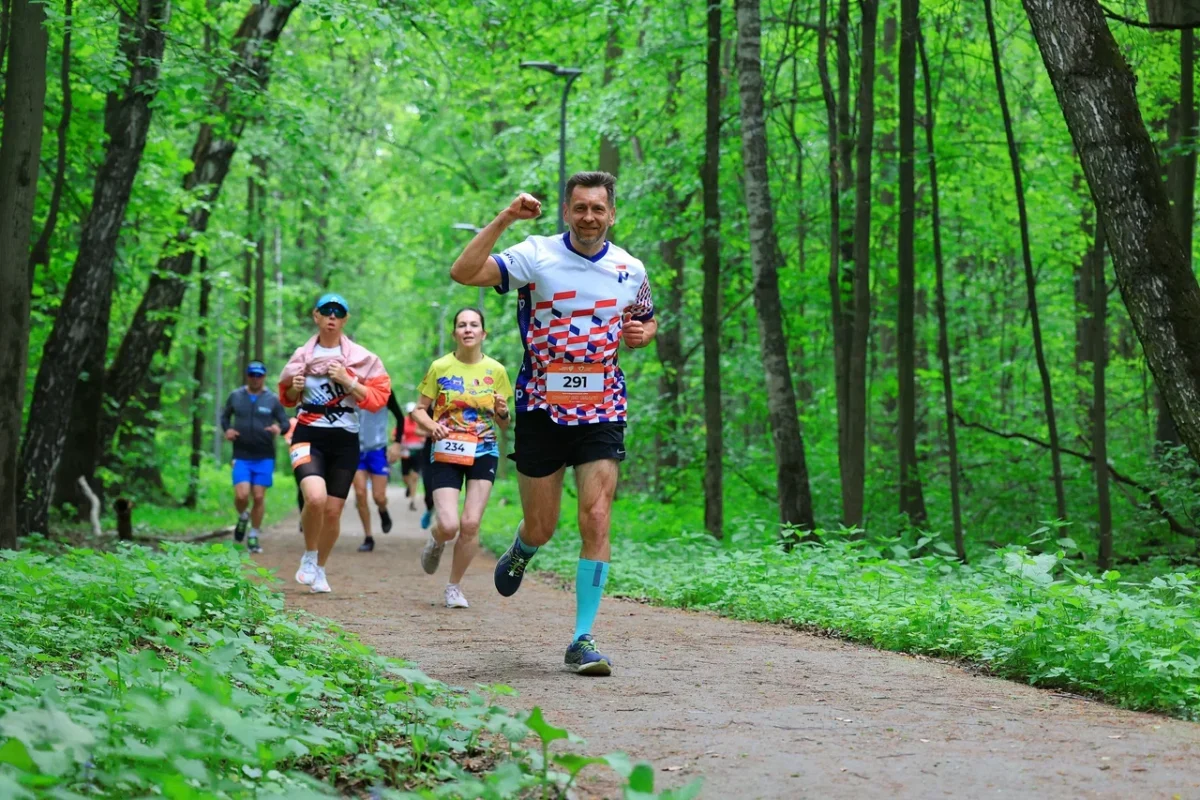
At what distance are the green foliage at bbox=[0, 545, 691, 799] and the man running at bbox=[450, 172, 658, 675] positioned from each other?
1265mm

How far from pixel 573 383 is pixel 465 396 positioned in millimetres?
3575

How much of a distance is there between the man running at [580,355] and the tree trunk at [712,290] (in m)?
9.01

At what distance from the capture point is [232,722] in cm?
315

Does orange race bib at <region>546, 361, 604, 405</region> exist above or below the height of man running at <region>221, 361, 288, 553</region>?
above

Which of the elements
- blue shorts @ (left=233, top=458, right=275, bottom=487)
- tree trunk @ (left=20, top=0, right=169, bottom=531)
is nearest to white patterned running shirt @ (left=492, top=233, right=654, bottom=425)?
tree trunk @ (left=20, top=0, right=169, bottom=531)

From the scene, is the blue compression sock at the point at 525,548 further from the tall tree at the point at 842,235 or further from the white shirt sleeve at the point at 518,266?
the tall tree at the point at 842,235

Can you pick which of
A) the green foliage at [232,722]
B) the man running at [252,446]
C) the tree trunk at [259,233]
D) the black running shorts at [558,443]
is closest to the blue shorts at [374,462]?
the man running at [252,446]

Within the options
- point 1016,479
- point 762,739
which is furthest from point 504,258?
point 1016,479

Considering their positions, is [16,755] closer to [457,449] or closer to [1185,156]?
[457,449]

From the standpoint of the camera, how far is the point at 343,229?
2223cm

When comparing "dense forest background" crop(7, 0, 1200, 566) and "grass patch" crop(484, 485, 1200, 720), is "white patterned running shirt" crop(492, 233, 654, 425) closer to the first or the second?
"grass patch" crop(484, 485, 1200, 720)

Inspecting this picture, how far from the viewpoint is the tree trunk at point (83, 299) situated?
13.6 m

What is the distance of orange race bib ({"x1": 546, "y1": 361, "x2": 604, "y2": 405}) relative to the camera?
248 inches

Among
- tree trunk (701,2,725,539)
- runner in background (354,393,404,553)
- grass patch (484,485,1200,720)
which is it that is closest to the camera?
grass patch (484,485,1200,720)
